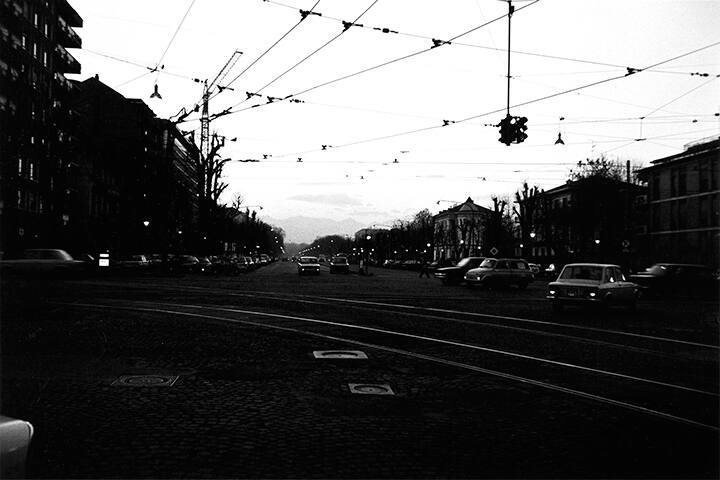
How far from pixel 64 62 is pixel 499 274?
1995 inches

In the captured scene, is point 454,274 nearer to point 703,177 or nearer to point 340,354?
point 340,354

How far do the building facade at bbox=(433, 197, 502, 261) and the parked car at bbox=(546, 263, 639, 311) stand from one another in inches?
2681

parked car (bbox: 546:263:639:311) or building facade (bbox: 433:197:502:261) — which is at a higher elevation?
building facade (bbox: 433:197:502:261)

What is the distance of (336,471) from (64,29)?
70.8m

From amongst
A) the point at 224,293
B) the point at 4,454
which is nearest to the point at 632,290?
the point at 224,293

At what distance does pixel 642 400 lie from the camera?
7801mm

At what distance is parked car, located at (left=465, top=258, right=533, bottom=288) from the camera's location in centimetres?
3547

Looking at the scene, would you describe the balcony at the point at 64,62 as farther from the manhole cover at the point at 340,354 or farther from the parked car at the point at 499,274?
the manhole cover at the point at 340,354

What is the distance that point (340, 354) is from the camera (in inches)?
426

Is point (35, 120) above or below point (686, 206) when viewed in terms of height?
above

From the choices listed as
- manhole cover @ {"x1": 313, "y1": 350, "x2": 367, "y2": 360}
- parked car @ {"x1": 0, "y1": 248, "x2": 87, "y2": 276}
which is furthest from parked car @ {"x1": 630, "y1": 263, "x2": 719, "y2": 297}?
parked car @ {"x1": 0, "y1": 248, "x2": 87, "y2": 276}

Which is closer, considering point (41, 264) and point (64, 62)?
point (41, 264)

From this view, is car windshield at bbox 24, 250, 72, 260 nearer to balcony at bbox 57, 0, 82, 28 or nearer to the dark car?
the dark car

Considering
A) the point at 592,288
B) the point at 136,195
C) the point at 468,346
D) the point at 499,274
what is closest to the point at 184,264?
the point at 136,195
